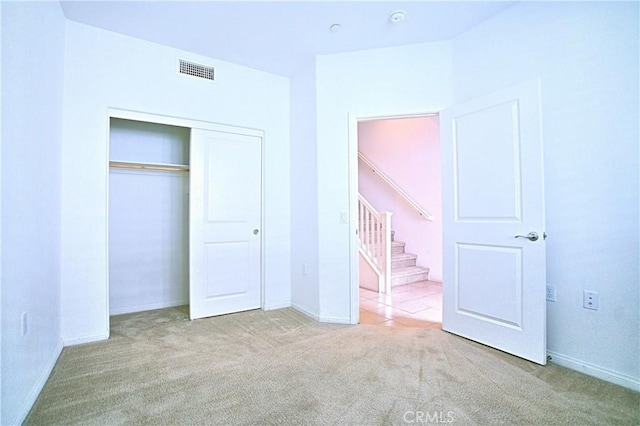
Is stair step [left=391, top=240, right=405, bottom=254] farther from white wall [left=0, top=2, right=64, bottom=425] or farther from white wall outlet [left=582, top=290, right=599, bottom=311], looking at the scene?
white wall [left=0, top=2, right=64, bottom=425]

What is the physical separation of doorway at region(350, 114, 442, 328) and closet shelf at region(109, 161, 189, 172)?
2069 mm

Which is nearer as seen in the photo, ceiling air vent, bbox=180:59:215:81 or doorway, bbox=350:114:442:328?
ceiling air vent, bbox=180:59:215:81

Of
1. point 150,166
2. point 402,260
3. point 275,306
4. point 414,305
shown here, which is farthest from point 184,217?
point 402,260

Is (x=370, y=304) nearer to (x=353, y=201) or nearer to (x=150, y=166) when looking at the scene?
(x=353, y=201)

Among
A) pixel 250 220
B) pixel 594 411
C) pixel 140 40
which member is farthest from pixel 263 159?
pixel 594 411

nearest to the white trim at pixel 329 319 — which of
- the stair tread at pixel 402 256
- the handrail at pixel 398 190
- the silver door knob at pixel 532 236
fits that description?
the silver door knob at pixel 532 236

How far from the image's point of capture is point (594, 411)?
155cm

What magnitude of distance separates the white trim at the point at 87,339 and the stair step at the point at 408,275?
10.9ft

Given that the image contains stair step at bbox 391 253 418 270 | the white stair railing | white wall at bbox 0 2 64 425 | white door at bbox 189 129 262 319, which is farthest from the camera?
stair step at bbox 391 253 418 270

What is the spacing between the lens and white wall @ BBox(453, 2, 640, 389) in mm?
1806

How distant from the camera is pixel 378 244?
165 inches

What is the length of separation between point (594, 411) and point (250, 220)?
293 cm

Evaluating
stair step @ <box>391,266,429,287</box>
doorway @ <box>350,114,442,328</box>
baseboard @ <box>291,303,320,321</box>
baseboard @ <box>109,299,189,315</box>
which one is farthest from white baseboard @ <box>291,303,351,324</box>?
stair step @ <box>391,266,429,287</box>

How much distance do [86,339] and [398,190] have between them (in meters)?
4.26
